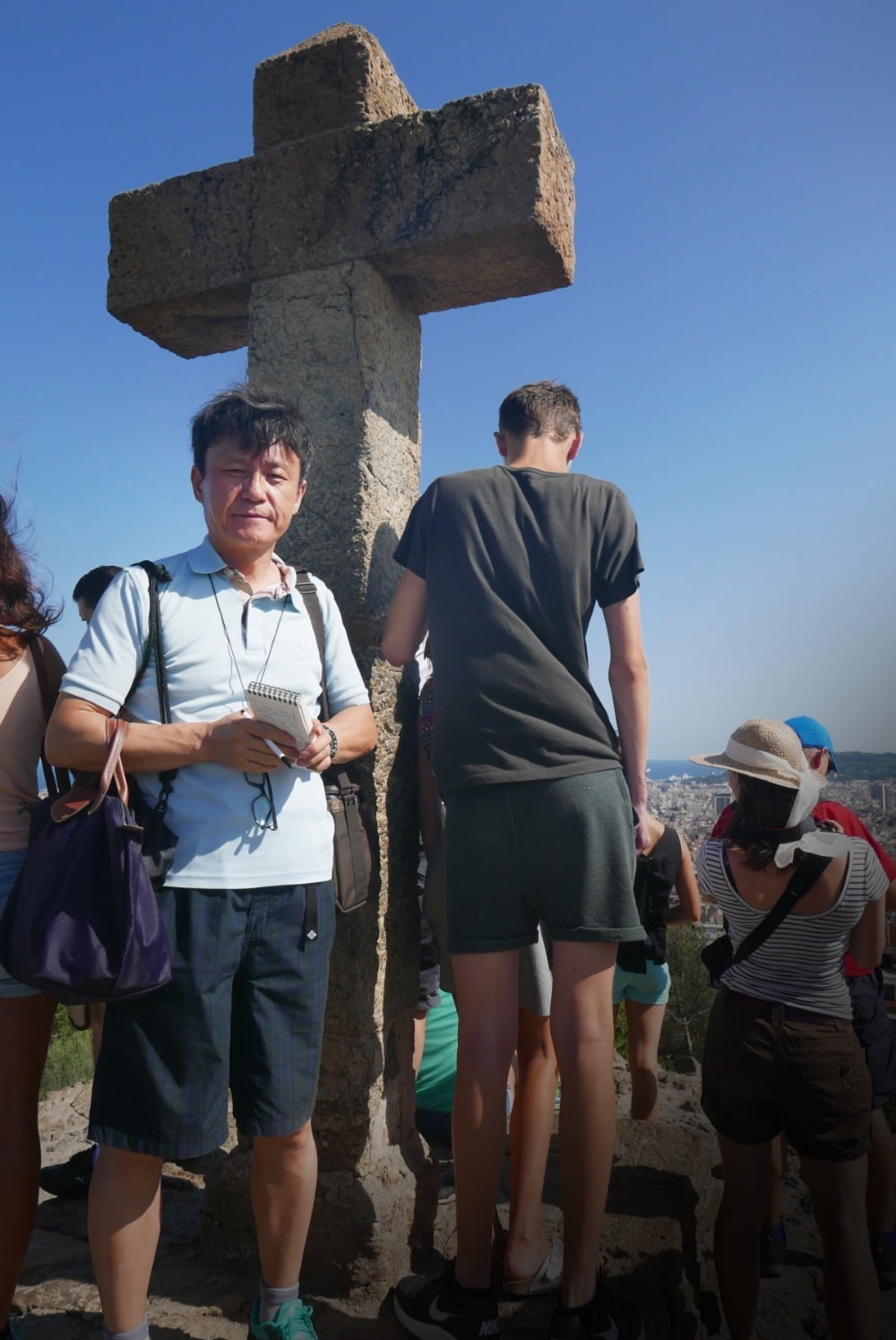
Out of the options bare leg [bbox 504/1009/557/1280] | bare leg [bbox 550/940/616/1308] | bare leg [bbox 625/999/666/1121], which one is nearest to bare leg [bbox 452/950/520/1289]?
bare leg [bbox 550/940/616/1308]

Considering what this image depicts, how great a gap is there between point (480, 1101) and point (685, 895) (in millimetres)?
1559

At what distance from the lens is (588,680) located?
225 cm

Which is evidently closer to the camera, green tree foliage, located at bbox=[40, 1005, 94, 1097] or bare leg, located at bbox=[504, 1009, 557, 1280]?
bare leg, located at bbox=[504, 1009, 557, 1280]

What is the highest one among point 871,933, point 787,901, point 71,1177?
point 787,901

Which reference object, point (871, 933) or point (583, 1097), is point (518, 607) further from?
point (871, 933)

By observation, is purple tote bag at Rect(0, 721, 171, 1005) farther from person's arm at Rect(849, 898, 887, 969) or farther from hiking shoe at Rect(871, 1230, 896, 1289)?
hiking shoe at Rect(871, 1230, 896, 1289)

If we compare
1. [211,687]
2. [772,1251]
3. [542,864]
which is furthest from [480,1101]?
[772,1251]

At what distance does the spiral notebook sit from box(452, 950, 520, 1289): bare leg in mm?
713

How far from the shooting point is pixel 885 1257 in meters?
3.10

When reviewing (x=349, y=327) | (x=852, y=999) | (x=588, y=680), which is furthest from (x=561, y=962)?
(x=349, y=327)

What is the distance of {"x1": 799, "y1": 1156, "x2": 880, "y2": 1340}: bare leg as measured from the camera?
2230 mm

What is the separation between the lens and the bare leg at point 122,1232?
1812 mm

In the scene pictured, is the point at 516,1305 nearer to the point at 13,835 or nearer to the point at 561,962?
the point at 561,962

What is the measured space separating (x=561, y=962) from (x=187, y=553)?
1.34 m
